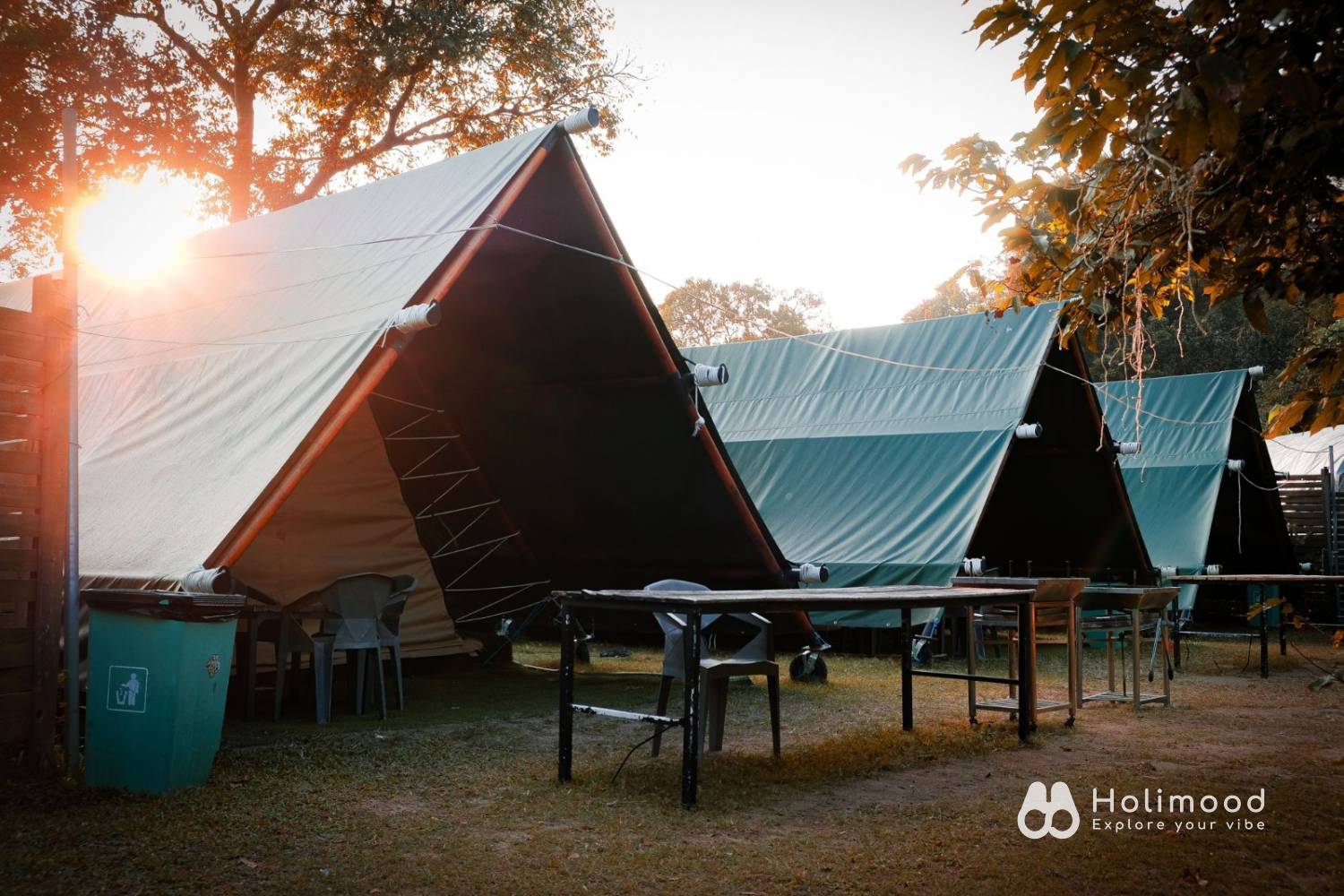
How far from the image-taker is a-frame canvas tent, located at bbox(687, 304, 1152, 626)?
9.52m

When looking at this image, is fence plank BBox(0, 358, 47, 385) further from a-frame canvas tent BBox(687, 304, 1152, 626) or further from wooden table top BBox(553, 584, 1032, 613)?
a-frame canvas tent BBox(687, 304, 1152, 626)

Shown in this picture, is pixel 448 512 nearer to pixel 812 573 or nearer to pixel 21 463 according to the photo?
pixel 812 573

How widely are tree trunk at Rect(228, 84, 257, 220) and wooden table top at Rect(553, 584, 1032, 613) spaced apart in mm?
15330

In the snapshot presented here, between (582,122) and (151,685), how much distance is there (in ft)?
11.6

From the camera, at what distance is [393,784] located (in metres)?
4.40

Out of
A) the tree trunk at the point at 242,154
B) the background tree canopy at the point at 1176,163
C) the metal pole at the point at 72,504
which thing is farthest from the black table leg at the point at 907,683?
the tree trunk at the point at 242,154

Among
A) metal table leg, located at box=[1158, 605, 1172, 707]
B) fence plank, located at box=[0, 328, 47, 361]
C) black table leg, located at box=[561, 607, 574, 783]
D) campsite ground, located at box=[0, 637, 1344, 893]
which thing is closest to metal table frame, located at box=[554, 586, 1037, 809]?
black table leg, located at box=[561, 607, 574, 783]

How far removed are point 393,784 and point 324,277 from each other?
341cm

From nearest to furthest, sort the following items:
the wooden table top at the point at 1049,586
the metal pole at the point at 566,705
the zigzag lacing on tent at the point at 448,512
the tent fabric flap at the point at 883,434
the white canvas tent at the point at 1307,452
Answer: the metal pole at the point at 566,705, the wooden table top at the point at 1049,586, the zigzag lacing on tent at the point at 448,512, the tent fabric flap at the point at 883,434, the white canvas tent at the point at 1307,452

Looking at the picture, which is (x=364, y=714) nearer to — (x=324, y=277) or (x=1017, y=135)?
(x=324, y=277)

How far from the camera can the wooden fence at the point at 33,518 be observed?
13.8ft

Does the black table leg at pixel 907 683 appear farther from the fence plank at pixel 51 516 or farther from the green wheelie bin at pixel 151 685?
the fence plank at pixel 51 516


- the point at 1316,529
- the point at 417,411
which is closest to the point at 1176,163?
the point at 417,411

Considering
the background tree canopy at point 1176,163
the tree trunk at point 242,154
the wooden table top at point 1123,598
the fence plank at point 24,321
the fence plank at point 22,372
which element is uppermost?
the tree trunk at point 242,154
